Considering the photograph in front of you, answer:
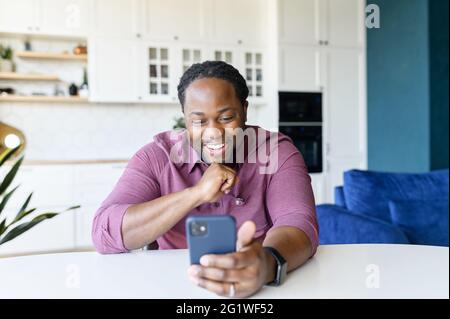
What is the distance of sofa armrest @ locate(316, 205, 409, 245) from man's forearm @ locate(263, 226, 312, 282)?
102 centimetres

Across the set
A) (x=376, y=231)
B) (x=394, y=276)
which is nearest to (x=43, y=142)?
(x=376, y=231)

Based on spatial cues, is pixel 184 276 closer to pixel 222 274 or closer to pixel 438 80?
pixel 222 274

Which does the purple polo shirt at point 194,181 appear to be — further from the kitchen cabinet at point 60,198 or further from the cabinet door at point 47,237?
the cabinet door at point 47,237

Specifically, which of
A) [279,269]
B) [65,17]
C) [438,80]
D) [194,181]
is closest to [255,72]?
[438,80]

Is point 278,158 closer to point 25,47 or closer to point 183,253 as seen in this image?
point 183,253

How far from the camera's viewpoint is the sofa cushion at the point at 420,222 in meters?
1.95

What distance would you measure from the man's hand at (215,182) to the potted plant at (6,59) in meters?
3.27

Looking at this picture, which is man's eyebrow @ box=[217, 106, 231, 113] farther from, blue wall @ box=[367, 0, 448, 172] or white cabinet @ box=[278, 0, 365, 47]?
white cabinet @ box=[278, 0, 365, 47]

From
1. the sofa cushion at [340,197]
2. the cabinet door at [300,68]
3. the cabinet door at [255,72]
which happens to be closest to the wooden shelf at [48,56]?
the cabinet door at [255,72]

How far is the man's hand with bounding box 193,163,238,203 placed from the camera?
31.0 inches

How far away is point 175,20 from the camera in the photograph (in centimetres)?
374

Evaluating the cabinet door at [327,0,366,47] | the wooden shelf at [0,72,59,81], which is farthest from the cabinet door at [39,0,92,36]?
the cabinet door at [327,0,366,47]

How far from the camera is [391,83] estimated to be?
383cm

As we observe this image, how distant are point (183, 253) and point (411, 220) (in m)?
1.40
